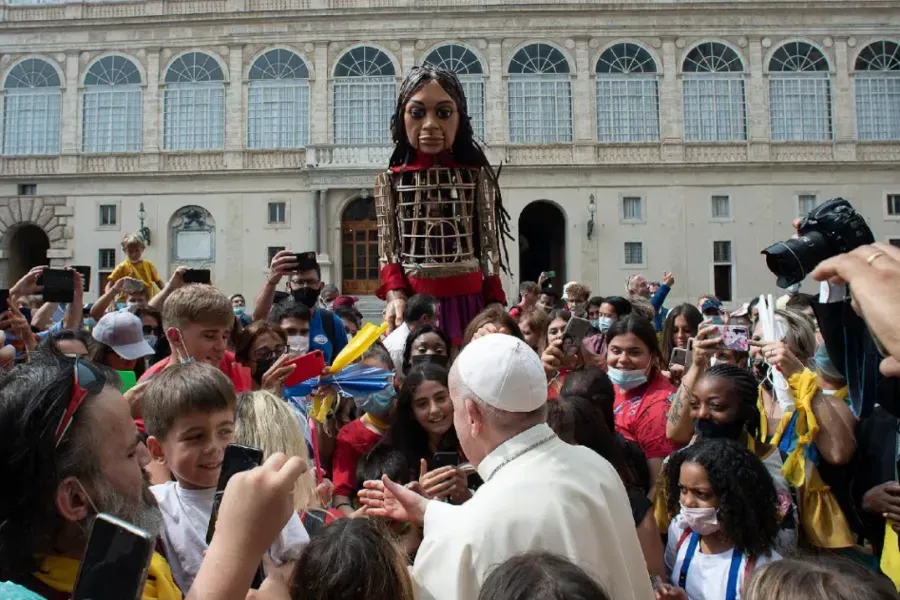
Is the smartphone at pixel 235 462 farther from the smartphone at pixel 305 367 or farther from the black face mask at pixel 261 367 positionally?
the black face mask at pixel 261 367

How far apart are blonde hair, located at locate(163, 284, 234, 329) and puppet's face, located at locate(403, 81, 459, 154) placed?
2.01 m

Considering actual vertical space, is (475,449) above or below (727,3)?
below

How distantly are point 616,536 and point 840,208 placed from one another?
1.60 metres

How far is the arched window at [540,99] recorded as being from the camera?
31.0 metres

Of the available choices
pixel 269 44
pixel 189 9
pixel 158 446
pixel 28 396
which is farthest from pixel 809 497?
pixel 189 9

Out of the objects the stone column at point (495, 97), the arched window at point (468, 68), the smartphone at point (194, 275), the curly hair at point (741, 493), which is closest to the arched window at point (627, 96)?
the stone column at point (495, 97)

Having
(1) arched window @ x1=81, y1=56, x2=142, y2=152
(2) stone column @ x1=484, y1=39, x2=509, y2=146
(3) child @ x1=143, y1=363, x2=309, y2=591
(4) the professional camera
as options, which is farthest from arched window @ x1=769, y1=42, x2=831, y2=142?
(3) child @ x1=143, y1=363, x2=309, y2=591

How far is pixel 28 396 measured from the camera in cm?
198

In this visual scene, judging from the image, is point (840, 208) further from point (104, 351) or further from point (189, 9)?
point (189, 9)

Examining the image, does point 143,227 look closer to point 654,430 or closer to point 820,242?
point 654,430

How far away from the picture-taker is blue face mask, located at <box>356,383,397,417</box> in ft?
15.4

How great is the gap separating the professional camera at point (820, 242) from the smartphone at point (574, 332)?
2276mm

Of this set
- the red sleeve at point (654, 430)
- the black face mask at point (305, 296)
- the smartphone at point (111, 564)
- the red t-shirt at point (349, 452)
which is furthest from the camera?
the black face mask at point (305, 296)

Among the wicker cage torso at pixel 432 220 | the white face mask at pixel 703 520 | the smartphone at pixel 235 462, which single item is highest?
the wicker cage torso at pixel 432 220
